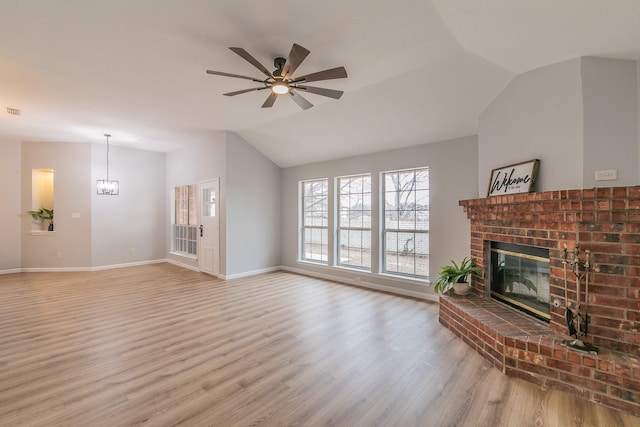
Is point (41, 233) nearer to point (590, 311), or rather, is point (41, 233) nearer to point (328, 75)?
point (328, 75)

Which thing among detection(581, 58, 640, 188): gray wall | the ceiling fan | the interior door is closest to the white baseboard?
the interior door

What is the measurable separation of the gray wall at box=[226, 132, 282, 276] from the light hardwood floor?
169 cm

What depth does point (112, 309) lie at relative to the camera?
Result: 13.1 feet

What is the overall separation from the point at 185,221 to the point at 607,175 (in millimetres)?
7744

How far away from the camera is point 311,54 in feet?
9.41

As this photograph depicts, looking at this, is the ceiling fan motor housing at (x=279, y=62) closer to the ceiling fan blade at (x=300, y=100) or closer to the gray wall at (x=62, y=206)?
the ceiling fan blade at (x=300, y=100)

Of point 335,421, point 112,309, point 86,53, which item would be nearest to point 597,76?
point 335,421

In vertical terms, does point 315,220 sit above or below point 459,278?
above

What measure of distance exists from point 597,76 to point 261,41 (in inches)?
116

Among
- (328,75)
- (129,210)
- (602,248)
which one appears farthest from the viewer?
(129,210)

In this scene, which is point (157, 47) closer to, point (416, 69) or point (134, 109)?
point (134, 109)

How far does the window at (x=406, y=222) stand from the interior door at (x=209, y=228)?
3403mm

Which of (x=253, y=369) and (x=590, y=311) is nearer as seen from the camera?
(x=590, y=311)

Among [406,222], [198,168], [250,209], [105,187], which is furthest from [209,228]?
[406,222]
